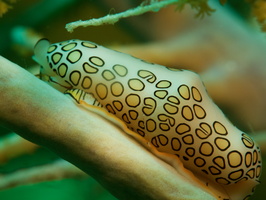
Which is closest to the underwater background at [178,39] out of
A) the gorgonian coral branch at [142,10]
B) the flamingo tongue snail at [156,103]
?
the gorgonian coral branch at [142,10]

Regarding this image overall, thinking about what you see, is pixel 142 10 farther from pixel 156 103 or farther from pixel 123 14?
pixel 156 103

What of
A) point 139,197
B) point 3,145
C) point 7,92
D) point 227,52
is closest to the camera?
point 7,92

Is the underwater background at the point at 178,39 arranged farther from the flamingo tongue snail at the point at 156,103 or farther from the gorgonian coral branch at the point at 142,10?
the flamingo tongue snail at the point at 156,103

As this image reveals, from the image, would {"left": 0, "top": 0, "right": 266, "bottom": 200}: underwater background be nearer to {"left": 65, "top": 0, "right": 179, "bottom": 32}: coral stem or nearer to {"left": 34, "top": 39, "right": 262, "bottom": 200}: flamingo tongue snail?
{"left": 65, "top": 0, "right": 179, "bottom": 32}: coral stem

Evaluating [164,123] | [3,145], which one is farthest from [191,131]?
[3,145]

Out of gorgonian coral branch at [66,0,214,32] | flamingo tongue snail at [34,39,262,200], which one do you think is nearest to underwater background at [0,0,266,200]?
gorgonian coral branch at [66,0,214,32]

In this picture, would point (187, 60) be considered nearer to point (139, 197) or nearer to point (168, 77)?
point (168, 77)
